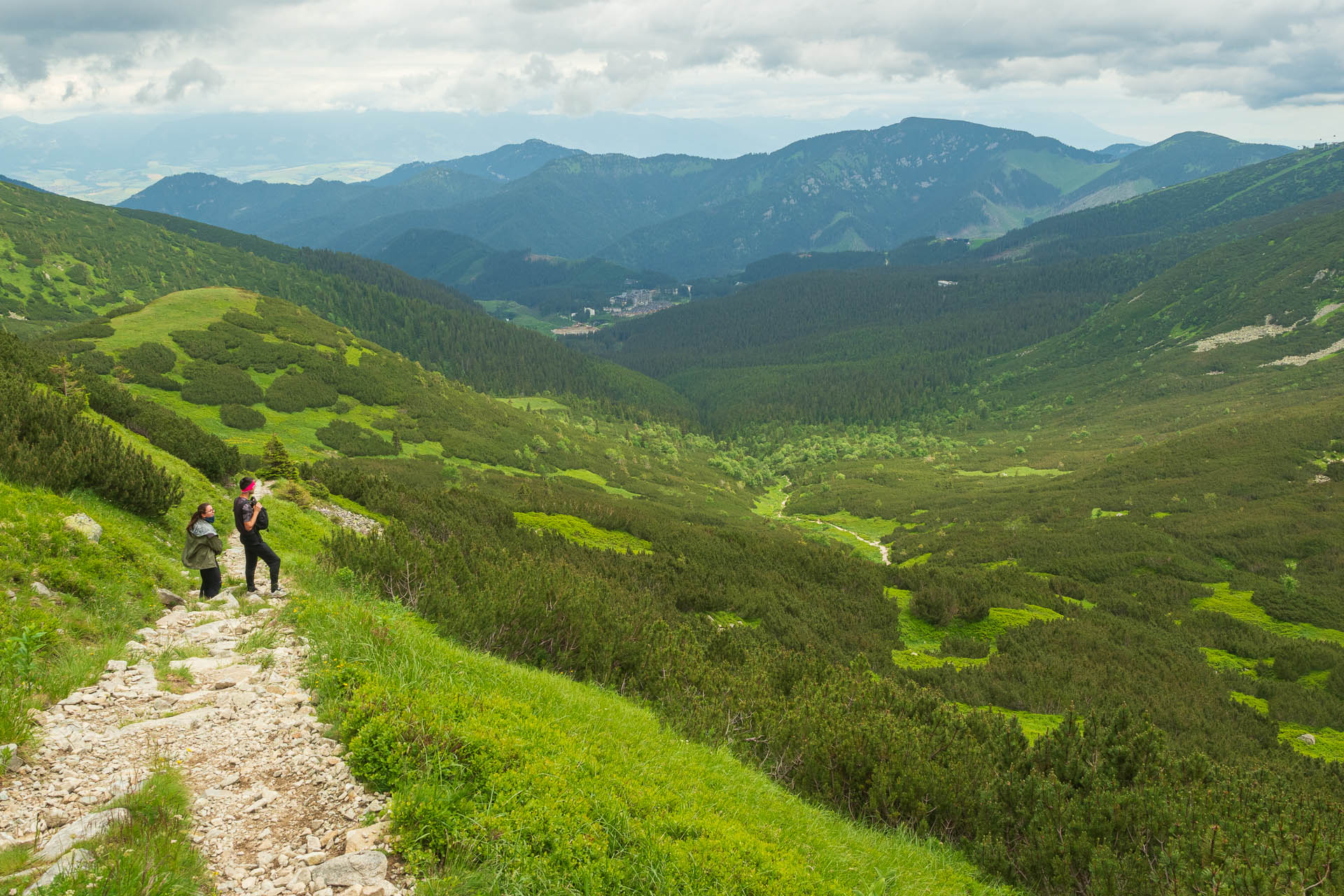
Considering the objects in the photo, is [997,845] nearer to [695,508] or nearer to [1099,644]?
[1099,644]

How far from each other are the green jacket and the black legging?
4.8 inches

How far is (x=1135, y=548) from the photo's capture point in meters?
51.8

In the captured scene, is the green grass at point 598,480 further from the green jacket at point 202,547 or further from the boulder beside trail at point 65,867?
the boulder beside trail at point 65,867

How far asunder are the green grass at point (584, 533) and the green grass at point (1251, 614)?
105ft

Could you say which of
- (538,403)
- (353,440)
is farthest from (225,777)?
(538,403)

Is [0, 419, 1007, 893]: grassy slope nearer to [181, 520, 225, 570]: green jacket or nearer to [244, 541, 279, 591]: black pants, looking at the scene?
[181, 520, 225, 570]: green jacket

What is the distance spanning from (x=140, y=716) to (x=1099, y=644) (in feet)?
104

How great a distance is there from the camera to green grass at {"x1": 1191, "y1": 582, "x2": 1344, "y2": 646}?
112ft

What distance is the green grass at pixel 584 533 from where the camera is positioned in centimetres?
3303

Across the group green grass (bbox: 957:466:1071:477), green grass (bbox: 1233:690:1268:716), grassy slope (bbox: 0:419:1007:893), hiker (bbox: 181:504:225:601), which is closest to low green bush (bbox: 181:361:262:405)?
grassy slope (bbox: 0:419:1007:893)

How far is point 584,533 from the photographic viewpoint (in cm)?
3584

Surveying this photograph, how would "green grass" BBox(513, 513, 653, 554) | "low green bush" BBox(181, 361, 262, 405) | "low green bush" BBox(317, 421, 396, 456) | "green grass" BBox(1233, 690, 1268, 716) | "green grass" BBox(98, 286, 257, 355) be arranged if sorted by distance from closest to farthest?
1. "green grass" BBox(1233, 690, 1268, 716)
2. "green grass" BBox(513, 513, 653, 554)
3. "low green bush" BBox(181, 361, 262, 405)
4. "low green bush" BBox(317, 421, 396, 456)
5. "green grass" BBox(98, 286, 257, 355)

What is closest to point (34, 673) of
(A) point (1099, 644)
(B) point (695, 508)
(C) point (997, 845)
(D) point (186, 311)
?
(C) point (997, 845)

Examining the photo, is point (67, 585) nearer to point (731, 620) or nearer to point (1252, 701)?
point (731, 620)
